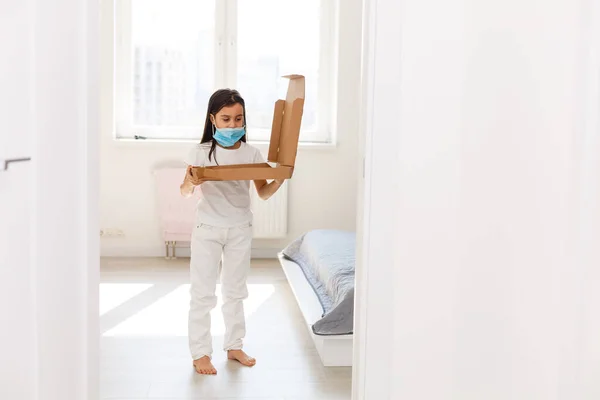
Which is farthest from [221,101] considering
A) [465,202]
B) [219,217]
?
[465,202]

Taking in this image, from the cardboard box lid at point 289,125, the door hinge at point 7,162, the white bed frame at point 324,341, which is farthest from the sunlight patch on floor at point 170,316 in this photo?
the door hinge at point 7,162

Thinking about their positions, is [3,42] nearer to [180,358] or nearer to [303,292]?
[180,358]

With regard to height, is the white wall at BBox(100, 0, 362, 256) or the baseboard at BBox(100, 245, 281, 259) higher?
the white wall at BBox(100, 0, 362, 256)

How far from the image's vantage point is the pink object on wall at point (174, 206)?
5586mm

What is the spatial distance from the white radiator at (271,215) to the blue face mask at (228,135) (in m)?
2.47

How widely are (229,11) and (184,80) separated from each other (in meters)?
0.56

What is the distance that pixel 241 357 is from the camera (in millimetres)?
3391

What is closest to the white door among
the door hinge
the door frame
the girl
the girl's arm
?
the door hinge

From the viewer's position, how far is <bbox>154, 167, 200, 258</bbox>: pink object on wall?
18.3ft

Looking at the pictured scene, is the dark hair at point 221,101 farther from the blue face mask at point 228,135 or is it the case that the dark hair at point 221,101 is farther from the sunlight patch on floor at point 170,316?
the sunlight patch on floor at point 170,316

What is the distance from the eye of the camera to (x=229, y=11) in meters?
5.68

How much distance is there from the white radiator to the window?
43 cm

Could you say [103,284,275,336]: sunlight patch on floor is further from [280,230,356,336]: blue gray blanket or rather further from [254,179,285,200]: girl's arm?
[254,179,285,200]: girl's arm

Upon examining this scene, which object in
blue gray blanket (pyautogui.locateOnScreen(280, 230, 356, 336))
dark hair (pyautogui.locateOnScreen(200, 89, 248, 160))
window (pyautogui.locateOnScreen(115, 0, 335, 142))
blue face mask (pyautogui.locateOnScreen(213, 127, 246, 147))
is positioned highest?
window (pyautogui.locateOnScreen(115, 0, 335, 142))
